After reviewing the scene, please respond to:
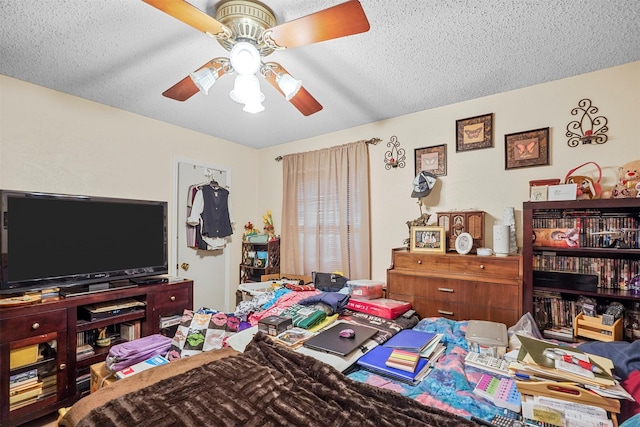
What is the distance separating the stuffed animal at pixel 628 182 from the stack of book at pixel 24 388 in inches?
160

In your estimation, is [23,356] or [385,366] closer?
[385,366]

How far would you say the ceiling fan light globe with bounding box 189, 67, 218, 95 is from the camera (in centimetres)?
152

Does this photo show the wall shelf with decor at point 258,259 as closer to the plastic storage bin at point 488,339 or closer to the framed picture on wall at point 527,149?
the plastic storage bin at point 488,339

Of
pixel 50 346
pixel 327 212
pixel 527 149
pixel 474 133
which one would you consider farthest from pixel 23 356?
pixel 527 149

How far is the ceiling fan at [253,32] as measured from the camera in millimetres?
1183

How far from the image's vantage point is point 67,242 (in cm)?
234

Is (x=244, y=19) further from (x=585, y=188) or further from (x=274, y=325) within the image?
(x=585, y=188)

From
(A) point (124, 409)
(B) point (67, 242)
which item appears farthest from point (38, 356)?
(A) point (124, 409)

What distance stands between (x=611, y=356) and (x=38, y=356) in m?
3.44

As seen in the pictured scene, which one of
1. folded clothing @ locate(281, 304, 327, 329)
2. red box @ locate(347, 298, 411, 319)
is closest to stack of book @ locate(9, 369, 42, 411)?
folded clothing @ locate(281, 304, 327, 329)

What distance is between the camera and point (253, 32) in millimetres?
1497

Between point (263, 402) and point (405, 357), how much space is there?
70cm

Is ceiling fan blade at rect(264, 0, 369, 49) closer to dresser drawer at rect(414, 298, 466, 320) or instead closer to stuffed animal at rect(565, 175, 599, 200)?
stuffed animal at rect(565, 175, 599, 200)

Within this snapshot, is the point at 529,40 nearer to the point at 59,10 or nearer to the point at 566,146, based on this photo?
the point at 566,146
